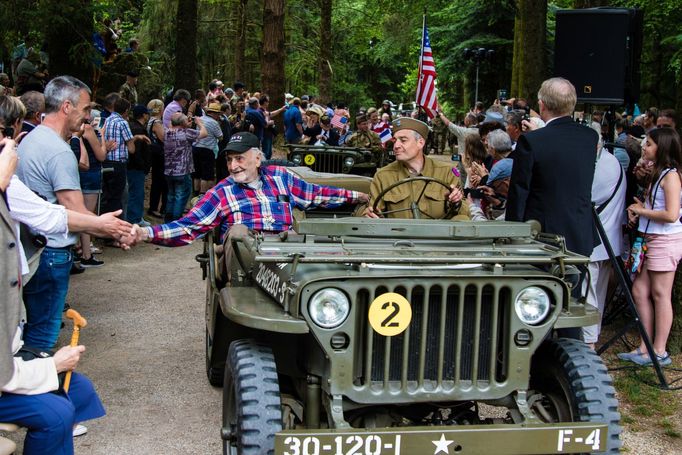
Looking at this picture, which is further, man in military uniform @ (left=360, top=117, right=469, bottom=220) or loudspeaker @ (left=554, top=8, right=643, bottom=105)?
loudspeaker @ (left=554, top=8, right=643, bottom=105)

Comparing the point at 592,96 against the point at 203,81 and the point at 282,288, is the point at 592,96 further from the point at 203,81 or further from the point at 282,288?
the point at 203,81

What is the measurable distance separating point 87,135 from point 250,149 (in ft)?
16.6

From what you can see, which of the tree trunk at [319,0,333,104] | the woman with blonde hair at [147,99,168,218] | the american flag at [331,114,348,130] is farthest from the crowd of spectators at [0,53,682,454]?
the tree trunk at [319,0,333,104]

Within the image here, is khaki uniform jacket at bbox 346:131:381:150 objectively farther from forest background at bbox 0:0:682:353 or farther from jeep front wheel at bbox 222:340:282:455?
jeep front wheel at bbox 222:340:282:455

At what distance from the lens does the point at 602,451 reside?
4.21 metres

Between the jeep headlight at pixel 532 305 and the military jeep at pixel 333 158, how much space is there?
10.9 metres

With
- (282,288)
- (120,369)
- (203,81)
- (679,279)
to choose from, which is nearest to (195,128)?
(120,369)

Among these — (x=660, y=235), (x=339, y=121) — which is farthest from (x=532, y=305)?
(x=339, y=121)

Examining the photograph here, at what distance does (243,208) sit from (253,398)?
7.65ft

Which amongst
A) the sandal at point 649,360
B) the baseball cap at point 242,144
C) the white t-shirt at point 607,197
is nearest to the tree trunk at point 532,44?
the white t-shirt at point 607,197

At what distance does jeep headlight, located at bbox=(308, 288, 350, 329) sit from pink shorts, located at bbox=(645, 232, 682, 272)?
4.23m

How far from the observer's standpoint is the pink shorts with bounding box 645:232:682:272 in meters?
7.45

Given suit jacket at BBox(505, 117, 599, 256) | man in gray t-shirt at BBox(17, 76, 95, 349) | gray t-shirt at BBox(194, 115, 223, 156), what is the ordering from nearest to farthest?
man in gray t-shirt at BBox(17, 76, 95, 349) < suit jacket at BBox(505, 117, 599, 256) < gray t-shirt at BBox(194, 115, 223, 156)

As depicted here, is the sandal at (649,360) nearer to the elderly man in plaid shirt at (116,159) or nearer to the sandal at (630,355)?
the sandal at (630,355)
